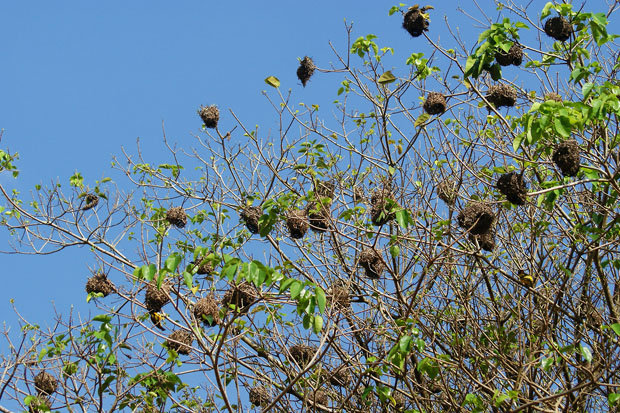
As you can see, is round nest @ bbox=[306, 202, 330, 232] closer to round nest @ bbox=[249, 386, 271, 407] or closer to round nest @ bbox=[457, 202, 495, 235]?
round nest @ bbox=[457, 202, 495, 235]

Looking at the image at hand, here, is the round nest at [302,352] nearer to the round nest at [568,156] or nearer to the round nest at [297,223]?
the round nest at [297,223]

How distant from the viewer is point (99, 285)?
18.5 feet

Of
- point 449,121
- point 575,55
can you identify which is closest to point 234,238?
point 449,121

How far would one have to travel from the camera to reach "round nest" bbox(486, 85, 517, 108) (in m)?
5.76

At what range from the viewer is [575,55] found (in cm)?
570

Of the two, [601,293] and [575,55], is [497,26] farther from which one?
[601,293]

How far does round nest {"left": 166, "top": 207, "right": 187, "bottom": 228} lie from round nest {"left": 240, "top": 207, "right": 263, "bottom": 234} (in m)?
0.86

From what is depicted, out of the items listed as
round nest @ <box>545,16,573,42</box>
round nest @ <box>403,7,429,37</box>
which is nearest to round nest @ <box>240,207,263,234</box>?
round nest @ <box>403,7,429,37</box>

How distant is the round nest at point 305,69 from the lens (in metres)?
6.47

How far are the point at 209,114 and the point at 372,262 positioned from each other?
206cm

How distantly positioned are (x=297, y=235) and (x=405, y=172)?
1454mm

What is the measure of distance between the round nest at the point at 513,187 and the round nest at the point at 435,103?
1202 millimetres

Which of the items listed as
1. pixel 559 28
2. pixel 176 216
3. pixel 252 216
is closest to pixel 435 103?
pixel 559 28

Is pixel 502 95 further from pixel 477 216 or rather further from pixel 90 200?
pixel 90 200
